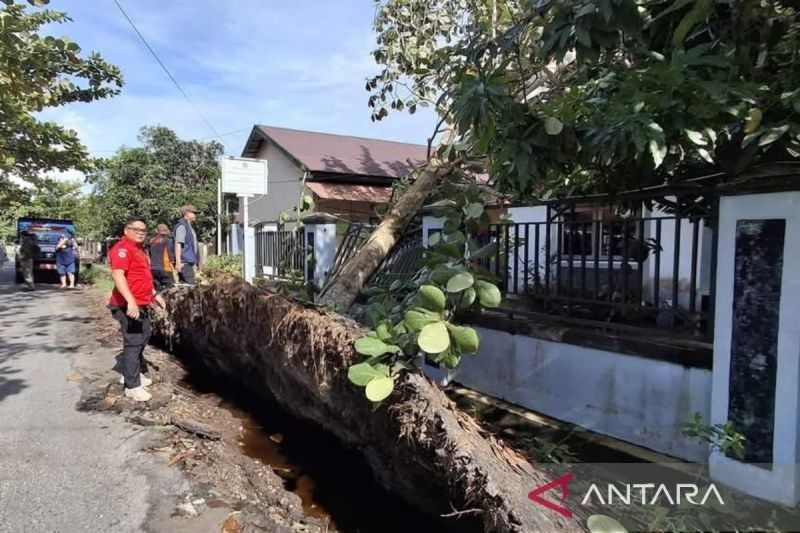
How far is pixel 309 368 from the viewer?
387 cm

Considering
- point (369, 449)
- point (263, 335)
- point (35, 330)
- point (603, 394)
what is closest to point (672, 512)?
point (603, 394)

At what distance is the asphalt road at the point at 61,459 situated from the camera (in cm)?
288

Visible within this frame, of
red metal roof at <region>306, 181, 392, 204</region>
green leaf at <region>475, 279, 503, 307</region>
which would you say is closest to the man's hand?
green leaf at <region>475, 279, 503, 307</region>

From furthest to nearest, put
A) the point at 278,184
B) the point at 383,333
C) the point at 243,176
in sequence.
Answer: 1. the point at 278,184
2. the point at 243,176
3. the point at 383,333

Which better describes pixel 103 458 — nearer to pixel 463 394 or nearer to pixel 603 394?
pixel 463 394

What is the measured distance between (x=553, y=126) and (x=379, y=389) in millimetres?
1990

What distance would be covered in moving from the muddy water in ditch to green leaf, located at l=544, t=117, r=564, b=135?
95.3 inches

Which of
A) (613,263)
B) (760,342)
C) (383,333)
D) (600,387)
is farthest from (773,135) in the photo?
(383,333)

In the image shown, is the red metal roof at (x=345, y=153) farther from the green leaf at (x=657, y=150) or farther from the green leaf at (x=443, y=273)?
the green leaf at (x=657, y=150)

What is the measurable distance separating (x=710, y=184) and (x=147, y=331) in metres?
4.97

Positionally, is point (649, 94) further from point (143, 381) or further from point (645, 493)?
point (143, 381)

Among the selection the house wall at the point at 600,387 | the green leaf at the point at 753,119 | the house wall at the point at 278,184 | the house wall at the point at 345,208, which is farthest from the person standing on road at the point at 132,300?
the house wall at the point at 278,184

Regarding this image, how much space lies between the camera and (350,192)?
1695 cm

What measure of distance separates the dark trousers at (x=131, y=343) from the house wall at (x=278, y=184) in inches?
498
